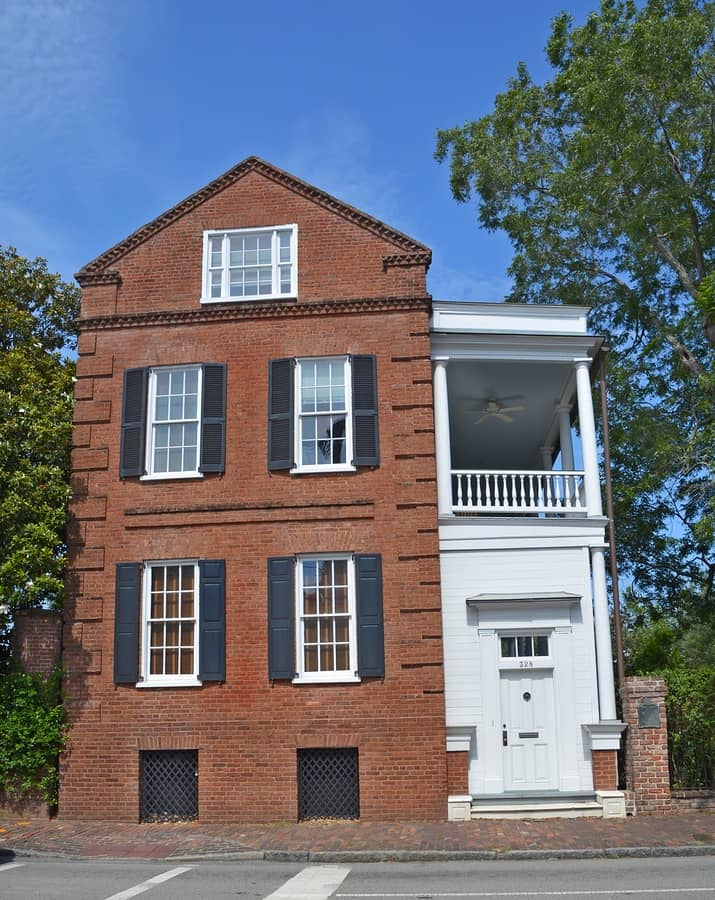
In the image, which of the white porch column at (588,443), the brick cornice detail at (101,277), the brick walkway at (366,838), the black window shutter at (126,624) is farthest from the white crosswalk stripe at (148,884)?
the brick cornice detail at (101,277)

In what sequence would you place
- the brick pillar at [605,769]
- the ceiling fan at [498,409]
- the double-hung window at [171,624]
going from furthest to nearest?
the ceiling fan at [498,409] < the double-hung window at [171,624] < the brick pillar at [605,769]

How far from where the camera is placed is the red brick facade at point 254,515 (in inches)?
604

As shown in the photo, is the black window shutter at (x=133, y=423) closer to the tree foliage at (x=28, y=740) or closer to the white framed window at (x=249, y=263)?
the white framed window at (x=249, y=263)

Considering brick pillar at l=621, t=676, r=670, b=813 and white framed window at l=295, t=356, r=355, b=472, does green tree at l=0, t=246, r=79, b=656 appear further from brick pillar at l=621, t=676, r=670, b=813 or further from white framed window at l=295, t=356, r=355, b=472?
brick pillar at l=621, t=676, r=670, b=813

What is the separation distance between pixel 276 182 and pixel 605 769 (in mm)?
11707

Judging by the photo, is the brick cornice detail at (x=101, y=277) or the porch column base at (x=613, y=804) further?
the brick cornice detail at (x=101, y=277)

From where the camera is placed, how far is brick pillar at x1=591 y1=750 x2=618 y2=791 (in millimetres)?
15117

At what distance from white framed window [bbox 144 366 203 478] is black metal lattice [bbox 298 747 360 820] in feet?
16.7

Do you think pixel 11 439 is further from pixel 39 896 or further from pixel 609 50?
pixel 609 50

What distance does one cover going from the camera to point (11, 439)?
16828mm

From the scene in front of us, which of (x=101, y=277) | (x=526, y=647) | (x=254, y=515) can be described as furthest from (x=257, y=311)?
(x=526, y=647)

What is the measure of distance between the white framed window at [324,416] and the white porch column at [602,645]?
14.6ft

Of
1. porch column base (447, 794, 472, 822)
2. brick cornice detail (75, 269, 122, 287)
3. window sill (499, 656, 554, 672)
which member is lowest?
porch column base (447, 794, 472, 822)

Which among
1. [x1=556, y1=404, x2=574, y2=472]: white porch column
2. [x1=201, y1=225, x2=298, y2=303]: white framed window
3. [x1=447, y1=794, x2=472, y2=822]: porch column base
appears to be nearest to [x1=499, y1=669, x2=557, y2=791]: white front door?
[x1=447, y1=794, x2=472, y2=822]: porch column base
